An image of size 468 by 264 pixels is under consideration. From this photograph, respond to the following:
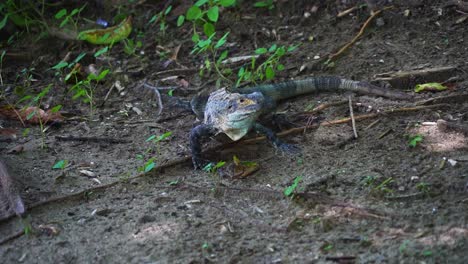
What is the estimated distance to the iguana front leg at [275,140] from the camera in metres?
5.29

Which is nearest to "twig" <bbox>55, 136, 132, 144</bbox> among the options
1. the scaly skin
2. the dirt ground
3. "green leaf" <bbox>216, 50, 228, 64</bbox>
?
the dirt ground

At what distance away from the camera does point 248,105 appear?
5.34 meters

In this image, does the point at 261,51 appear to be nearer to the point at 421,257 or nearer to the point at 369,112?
the point at 369,112

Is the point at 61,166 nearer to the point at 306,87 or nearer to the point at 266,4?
the point at 306,87

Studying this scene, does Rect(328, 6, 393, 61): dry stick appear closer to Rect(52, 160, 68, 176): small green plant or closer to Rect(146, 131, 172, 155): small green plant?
Rect(146, 131, 172, 155): small green plant

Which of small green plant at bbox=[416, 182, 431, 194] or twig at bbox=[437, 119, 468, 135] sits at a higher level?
twig at bbox=[437, 119, 468, 135]

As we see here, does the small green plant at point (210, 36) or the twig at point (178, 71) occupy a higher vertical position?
the small green plant at point (210, 36)

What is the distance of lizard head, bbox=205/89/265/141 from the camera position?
5336mm

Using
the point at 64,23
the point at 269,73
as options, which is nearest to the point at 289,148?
the point at 269,73

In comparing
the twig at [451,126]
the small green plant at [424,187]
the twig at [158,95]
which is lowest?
the twig at [158,95]

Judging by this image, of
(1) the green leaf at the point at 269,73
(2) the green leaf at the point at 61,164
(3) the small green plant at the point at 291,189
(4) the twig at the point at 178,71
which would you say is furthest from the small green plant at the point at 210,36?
(3) the small green plant at the point at 291,189

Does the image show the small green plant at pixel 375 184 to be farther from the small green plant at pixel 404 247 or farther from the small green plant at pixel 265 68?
the small green plant at pixel 265 68

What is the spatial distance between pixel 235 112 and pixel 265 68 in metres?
1.60

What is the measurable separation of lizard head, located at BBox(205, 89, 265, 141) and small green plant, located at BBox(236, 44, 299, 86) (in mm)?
920
